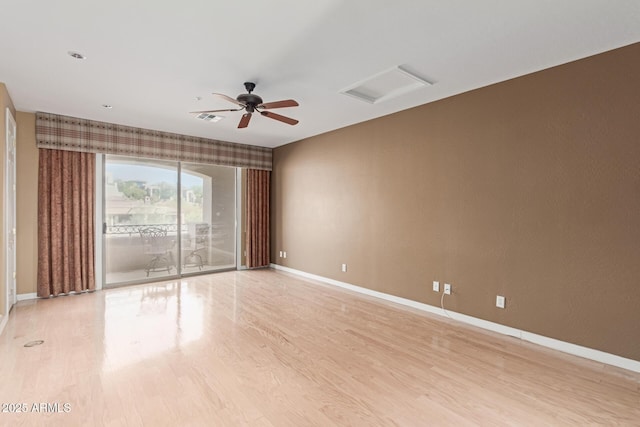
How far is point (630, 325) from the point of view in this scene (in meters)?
2.56

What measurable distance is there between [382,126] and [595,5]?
8.80 ft

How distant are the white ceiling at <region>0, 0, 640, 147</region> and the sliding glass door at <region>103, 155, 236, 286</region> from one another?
5.70 ft

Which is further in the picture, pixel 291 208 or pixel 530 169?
pixel 291 208

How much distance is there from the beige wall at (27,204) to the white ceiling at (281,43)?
620 millimetres

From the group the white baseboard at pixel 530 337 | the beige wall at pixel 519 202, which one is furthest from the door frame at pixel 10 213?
the white baseboard at pixel 530 337

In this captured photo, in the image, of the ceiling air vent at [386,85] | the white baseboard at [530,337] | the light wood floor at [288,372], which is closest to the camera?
the light wood floor at [288,372]

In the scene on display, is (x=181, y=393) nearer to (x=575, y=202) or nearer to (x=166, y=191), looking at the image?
(x=575, y=202)

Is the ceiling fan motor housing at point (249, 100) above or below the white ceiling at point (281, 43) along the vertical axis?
below

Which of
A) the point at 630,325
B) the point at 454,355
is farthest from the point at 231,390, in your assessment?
the point at 630,325

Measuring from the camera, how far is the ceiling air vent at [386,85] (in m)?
3.18

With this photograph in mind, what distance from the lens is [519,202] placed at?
3201mm

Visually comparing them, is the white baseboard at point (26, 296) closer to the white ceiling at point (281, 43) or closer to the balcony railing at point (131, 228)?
the balcony railing at point (131, 228)

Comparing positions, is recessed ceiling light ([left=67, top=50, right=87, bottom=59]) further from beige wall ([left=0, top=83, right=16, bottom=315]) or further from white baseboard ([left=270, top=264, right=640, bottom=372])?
white baseboard ([left=270, top=264, right=640, bottom=372])

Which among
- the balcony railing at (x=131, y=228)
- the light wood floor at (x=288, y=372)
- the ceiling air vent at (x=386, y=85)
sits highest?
the ceiling air vent at (x=386, y=85)
